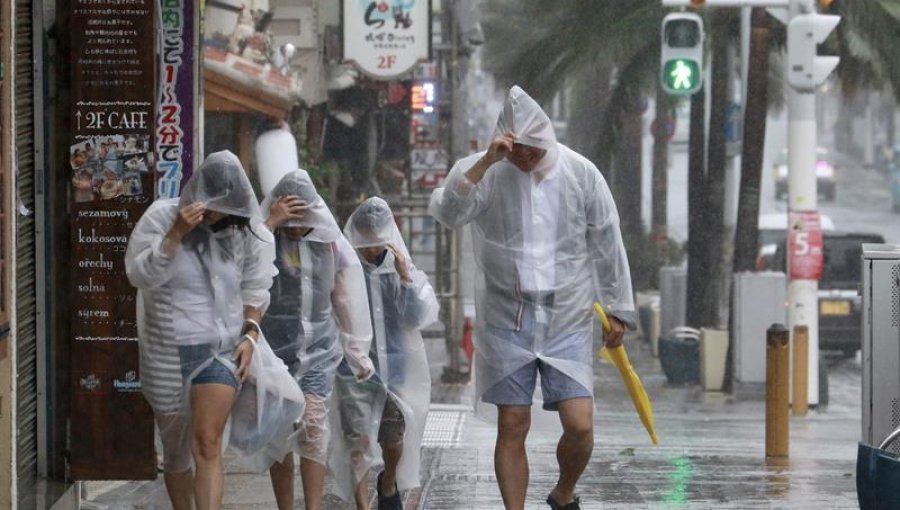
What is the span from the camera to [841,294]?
70.6 feet

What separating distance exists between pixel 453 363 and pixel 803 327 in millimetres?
5898

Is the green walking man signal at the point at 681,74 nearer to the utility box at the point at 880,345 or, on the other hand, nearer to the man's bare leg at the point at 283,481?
the utility box at the point at 880,345

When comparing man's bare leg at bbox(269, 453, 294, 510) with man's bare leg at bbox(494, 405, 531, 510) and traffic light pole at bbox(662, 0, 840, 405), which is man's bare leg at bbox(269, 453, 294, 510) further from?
traffic light pole at bbox(662, 0, 840, 405)

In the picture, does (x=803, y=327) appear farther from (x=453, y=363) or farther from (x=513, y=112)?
(x=513, y=112)

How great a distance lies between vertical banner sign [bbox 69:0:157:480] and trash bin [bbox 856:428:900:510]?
10.7 feet

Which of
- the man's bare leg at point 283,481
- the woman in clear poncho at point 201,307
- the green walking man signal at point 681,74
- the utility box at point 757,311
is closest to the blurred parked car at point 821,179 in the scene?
the utility box at point 757,311

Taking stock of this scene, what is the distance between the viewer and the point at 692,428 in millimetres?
14070

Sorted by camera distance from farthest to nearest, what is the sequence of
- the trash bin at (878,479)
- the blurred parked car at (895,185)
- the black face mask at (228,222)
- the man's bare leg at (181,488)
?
the blurred parked car at (895,185), the man's bare leg at (181,488), the black face mask at (228,222), the trash bin at (878,479)

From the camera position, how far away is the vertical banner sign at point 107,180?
7.54 meters

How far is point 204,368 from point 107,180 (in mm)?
1258

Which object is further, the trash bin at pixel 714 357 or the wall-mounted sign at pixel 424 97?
the wall-mounted sign at pixel 424 97

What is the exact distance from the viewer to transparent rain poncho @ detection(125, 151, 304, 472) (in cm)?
671

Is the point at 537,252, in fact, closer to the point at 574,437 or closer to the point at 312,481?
the point at 574,437

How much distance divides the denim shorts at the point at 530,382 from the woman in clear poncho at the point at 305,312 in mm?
896
